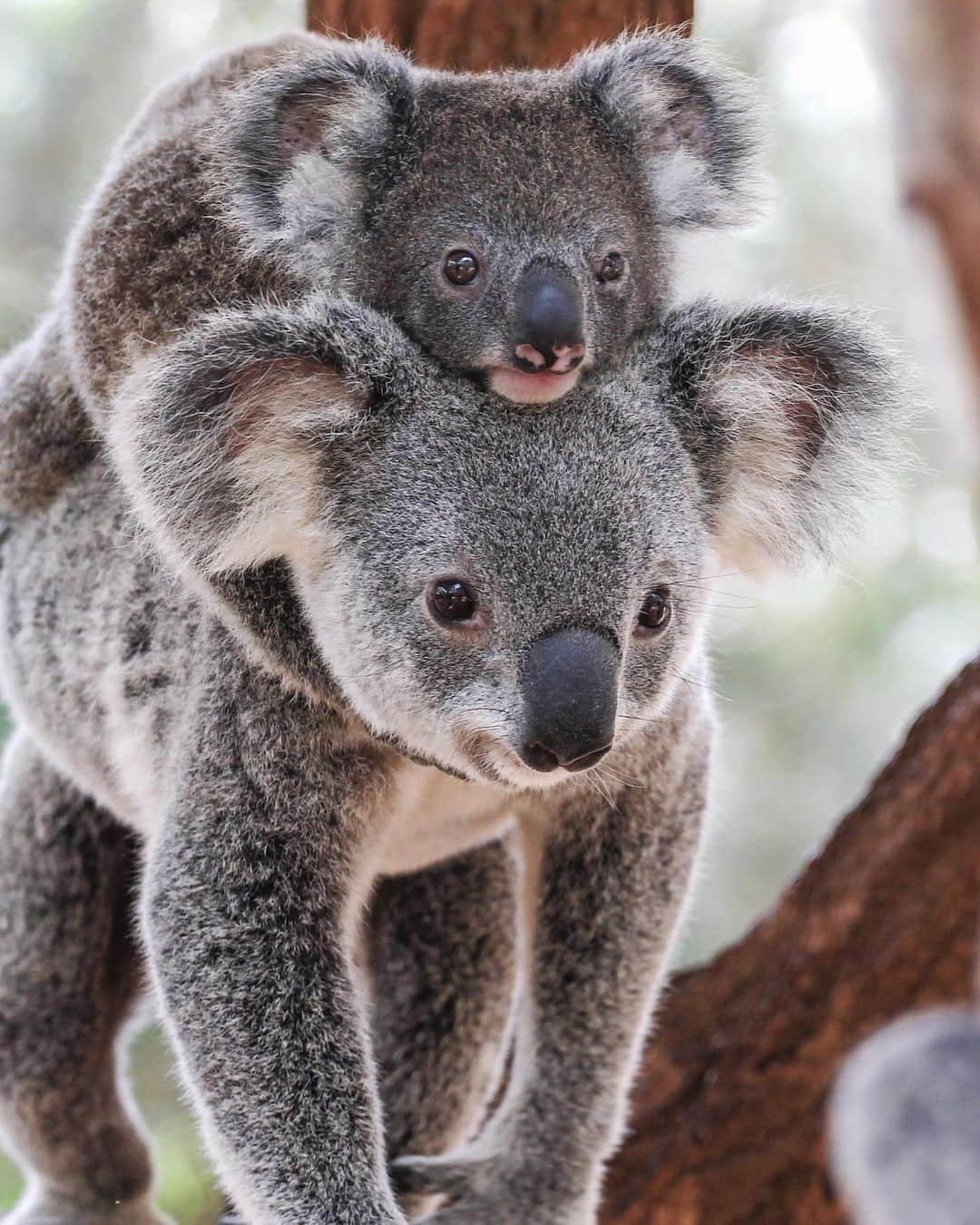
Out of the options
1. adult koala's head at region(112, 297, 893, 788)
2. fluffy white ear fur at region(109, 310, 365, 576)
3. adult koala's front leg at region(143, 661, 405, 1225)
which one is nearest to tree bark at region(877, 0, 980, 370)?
adult koala's head at region(112, 297, 893, 788)

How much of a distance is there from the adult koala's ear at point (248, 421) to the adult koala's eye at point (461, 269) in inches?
6.5

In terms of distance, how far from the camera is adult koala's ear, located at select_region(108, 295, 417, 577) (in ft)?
8.76

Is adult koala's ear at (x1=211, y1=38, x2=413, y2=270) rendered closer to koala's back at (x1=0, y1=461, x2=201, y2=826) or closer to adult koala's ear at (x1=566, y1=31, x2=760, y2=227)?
adult koala's ear at (x1=566, y1=31, x2=760, y2=227)

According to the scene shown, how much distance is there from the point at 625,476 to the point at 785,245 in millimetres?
8257

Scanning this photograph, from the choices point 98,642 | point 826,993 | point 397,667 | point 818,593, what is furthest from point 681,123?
point 818,593

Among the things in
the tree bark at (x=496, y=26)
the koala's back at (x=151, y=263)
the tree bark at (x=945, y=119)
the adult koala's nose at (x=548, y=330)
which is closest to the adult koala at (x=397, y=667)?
the adult koala's nose at (x=548, y=330)

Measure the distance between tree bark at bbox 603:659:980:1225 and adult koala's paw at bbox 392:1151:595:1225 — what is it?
368 millimetres

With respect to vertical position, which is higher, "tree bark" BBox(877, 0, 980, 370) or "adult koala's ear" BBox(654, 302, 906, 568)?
"tree bark" BBox(877, 0, 980, 370)

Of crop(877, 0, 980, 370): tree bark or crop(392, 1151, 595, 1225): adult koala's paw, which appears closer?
crop(877, 0, 980, 370): tree bark

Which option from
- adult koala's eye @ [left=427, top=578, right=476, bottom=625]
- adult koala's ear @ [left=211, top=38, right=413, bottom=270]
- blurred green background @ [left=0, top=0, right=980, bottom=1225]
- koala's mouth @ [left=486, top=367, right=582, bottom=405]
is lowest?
blurred green background @ [left=0, top=0, right=980, bottom=1225]

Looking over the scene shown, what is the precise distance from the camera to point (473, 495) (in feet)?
8.84

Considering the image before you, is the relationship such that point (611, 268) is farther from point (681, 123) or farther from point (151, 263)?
point (151, 263)

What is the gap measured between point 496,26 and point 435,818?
216 centimetres

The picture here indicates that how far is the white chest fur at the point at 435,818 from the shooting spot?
120 inches
